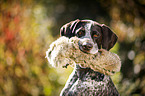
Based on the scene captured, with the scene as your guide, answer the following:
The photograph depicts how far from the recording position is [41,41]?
144 inches

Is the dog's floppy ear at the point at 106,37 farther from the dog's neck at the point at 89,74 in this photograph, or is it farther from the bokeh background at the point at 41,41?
the bokeh background at the point at 41,41

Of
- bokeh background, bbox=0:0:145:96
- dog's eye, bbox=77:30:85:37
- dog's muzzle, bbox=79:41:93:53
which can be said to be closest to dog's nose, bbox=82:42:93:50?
dog's muzzle, bbox=79:41:93:53

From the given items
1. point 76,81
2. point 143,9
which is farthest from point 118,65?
point 143,9

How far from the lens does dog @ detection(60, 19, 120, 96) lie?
123cm

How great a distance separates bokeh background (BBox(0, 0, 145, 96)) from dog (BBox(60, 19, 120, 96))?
2.09 m

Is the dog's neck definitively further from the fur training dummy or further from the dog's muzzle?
the dog's muzzle

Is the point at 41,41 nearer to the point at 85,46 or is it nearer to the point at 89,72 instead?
the point at 89,72

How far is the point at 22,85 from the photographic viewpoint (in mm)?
3590

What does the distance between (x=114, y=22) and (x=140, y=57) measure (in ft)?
2.87

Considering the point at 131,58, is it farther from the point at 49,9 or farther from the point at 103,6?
the point at 49,9

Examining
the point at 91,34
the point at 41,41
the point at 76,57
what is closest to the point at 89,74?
the point at 76,57

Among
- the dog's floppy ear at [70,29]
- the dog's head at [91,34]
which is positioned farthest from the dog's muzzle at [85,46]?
the dog's floppy ear at [70,29]

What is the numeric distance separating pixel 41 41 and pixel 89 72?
248 cm

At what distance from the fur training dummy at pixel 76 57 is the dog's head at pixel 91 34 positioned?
5 centimetres
